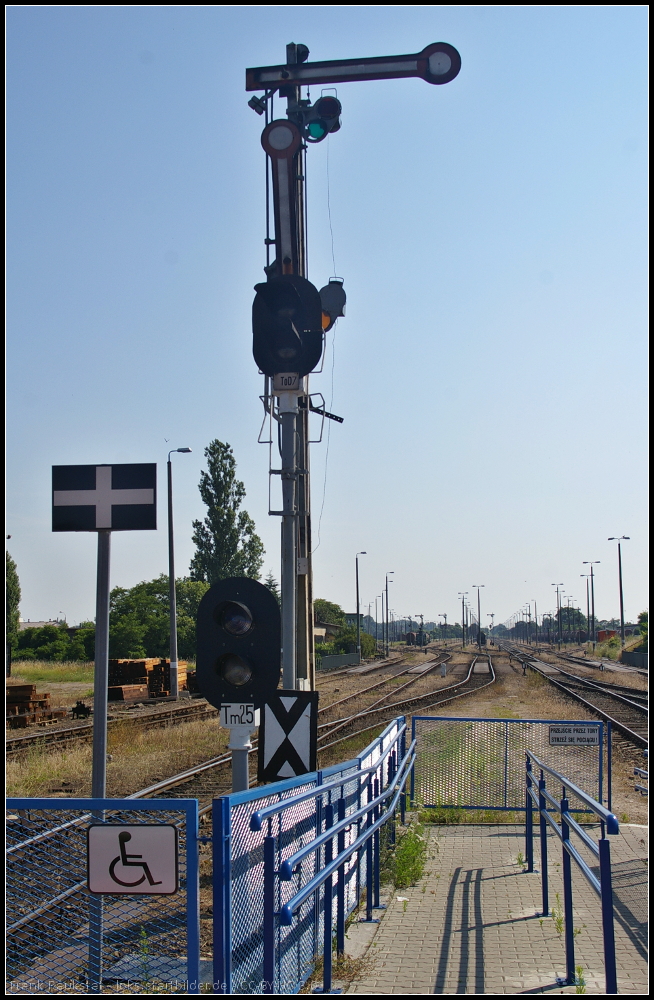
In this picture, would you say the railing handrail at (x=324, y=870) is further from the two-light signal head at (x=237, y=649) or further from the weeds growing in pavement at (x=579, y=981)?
the weeds growing in pavement at (x=579, y=981)

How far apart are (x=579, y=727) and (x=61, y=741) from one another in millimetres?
10921

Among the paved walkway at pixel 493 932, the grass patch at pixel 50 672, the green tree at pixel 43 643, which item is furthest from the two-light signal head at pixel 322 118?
the green tree at pixel 43 643

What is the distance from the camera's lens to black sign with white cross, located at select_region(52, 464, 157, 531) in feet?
15.2

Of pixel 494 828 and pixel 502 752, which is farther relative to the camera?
pixel 502 752

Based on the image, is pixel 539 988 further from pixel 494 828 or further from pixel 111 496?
pixel 494 828

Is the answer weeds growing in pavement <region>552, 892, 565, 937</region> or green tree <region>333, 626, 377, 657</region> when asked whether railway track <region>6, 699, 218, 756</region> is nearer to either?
weeds growing in pavement <region>552, 892, 565, 937</region>

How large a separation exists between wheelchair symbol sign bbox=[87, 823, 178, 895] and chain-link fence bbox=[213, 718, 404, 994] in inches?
8.4

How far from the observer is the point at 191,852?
13.0 ft

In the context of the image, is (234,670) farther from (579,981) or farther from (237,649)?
(579,981)

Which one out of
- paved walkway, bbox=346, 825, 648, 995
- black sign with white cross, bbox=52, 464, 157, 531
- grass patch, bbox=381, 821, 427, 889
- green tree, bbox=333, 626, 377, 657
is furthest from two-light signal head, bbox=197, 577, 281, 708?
green tree, bbox=333, 626, 377, 657

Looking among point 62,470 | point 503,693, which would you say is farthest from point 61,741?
point 503,693

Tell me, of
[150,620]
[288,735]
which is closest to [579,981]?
[288,735]

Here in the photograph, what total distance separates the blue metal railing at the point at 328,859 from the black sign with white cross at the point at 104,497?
5.32 ft

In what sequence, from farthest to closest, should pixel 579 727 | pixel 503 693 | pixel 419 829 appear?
1. pixel 503 693
2. pixel 579 727
3. pixel 419 829
